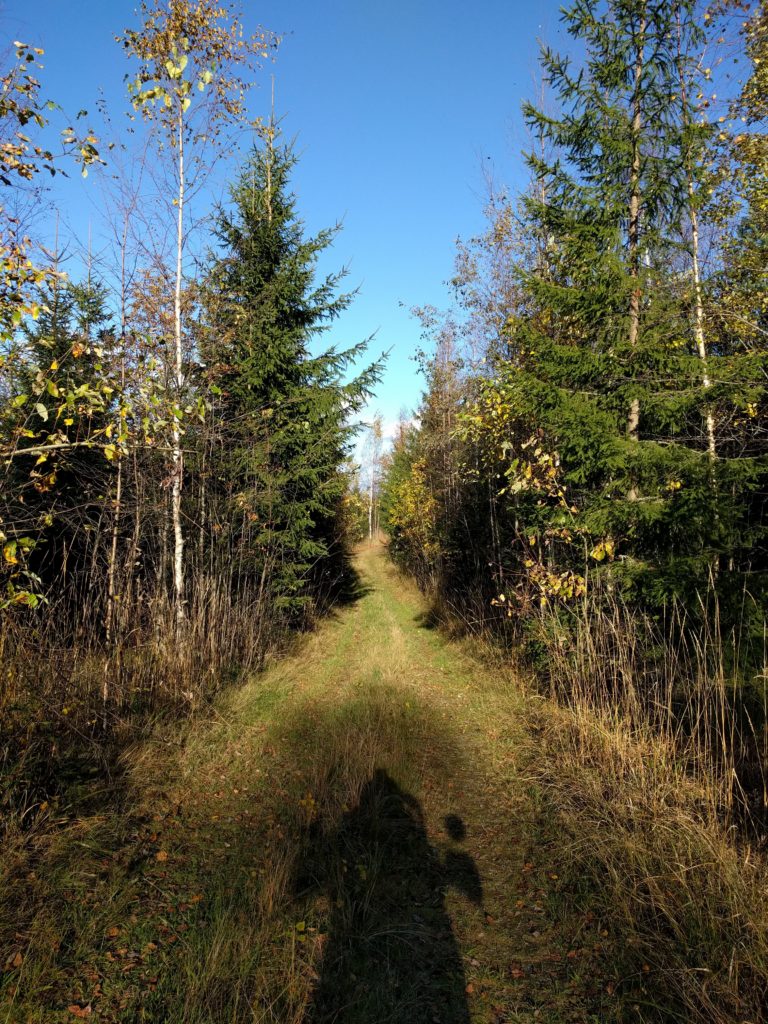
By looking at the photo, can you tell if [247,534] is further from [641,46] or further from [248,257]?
[641,46]

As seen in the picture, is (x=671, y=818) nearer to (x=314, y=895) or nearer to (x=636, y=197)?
(x=314, y=895)

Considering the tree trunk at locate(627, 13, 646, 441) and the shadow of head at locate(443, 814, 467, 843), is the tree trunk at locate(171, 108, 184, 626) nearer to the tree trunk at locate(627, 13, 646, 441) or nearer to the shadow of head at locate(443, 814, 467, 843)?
the shadow of head at locate(443, 814, 467, 843)

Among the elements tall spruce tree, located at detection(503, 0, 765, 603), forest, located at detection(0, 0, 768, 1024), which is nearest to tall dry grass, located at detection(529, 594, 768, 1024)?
forest, located at detection(0, 0, 768, 1024)

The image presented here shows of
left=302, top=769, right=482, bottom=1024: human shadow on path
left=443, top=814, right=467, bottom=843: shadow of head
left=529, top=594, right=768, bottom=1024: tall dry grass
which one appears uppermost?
left=529, top=594, right=768, bottom=1024: tall dry grass

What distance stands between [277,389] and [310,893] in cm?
838

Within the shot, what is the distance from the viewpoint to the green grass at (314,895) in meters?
2.47

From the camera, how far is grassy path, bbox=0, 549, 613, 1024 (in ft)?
8.13

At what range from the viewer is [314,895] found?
319 cm

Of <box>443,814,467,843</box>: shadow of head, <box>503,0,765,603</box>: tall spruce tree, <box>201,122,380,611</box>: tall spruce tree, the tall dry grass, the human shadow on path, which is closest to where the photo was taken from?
the tall dry grass

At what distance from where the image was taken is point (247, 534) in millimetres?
8312

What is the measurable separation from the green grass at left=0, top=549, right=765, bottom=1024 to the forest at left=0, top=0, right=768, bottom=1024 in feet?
0.07

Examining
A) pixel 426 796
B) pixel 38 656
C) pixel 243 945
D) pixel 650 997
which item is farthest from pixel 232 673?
pixel 650 997

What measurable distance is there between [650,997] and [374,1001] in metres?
1.36

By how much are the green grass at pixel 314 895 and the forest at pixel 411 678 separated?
2 centimetres
